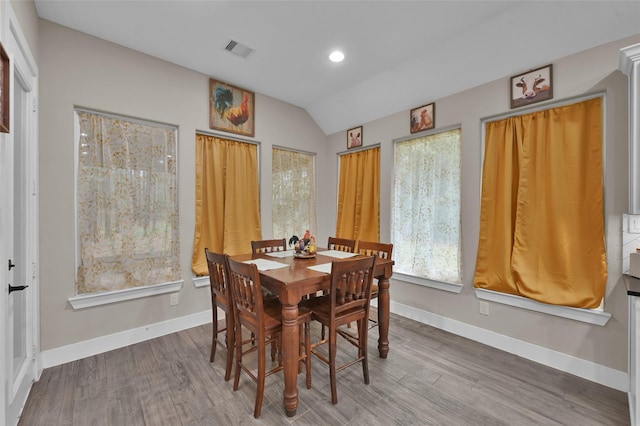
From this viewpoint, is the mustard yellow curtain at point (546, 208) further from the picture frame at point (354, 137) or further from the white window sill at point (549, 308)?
the picture frame at point (354, 137)

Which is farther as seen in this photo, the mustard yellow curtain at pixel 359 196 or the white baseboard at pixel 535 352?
the mustard yellow curtain at pixel 359 196

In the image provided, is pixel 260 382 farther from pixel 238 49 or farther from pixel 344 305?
pixel 238 49

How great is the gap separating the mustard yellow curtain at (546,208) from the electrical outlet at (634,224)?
149 mm

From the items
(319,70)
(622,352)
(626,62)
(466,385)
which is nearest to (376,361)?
(466,385)

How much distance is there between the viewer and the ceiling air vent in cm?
268

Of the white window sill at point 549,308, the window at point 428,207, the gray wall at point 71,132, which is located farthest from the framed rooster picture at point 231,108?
the white window sill at point 549,308

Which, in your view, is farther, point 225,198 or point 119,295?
point 225,198

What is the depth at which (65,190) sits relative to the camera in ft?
7.98

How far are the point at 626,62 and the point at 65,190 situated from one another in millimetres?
4484

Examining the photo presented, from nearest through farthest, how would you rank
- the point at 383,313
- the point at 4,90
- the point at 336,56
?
the point at 4,90 < the point at 383,313 < the point at 336,56

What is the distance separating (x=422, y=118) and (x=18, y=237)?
3915mm

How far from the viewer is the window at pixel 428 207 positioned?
10.1 feet

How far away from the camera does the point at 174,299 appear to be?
9.93ft

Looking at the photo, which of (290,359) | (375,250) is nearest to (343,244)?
(375,250)
